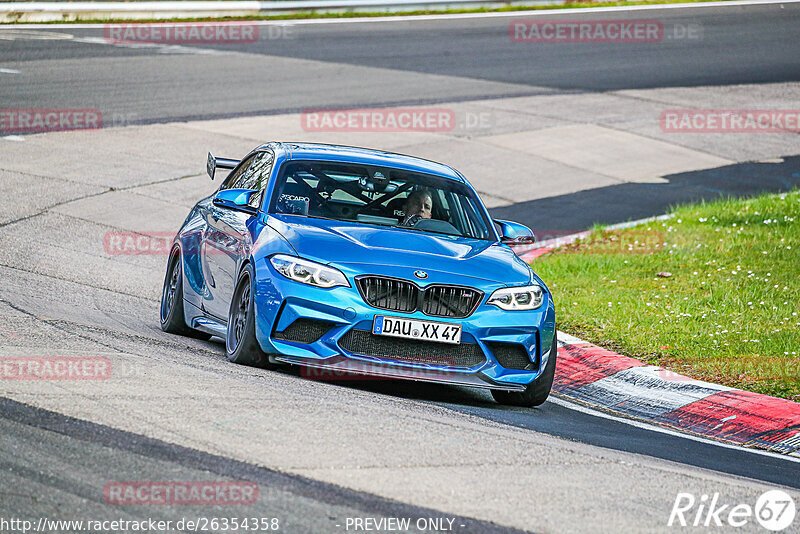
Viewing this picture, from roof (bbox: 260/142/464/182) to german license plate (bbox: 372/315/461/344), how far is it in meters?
1.96

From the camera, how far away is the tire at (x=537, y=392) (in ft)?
26.0

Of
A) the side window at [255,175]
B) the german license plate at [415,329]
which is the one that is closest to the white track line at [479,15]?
the side window at [255,175]

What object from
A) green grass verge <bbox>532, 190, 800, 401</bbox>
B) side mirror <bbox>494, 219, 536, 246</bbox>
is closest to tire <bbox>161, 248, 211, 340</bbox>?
side mirror <bbox>494, 219, 536, 246</bbox>

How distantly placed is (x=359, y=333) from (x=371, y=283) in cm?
32

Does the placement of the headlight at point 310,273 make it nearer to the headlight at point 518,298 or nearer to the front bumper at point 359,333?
the front bumper at point 359,333

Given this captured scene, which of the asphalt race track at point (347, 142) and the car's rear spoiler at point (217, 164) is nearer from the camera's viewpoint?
the asphalt race track at point (347, 142)

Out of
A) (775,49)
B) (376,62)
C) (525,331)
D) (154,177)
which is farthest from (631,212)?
(775,49)

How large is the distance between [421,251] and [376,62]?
18855 mm

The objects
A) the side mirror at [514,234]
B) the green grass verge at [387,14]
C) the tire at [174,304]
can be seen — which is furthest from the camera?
the green grass verge at [387,14]

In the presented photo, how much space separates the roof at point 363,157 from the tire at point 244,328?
139 centimetres

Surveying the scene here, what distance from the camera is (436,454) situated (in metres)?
5.80

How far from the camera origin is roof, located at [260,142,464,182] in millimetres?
9008

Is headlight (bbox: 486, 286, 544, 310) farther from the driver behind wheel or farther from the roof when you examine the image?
the roof

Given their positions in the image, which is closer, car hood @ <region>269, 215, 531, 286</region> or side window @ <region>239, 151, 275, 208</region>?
car hood @ <region>269, 215, 531, 286</region>
